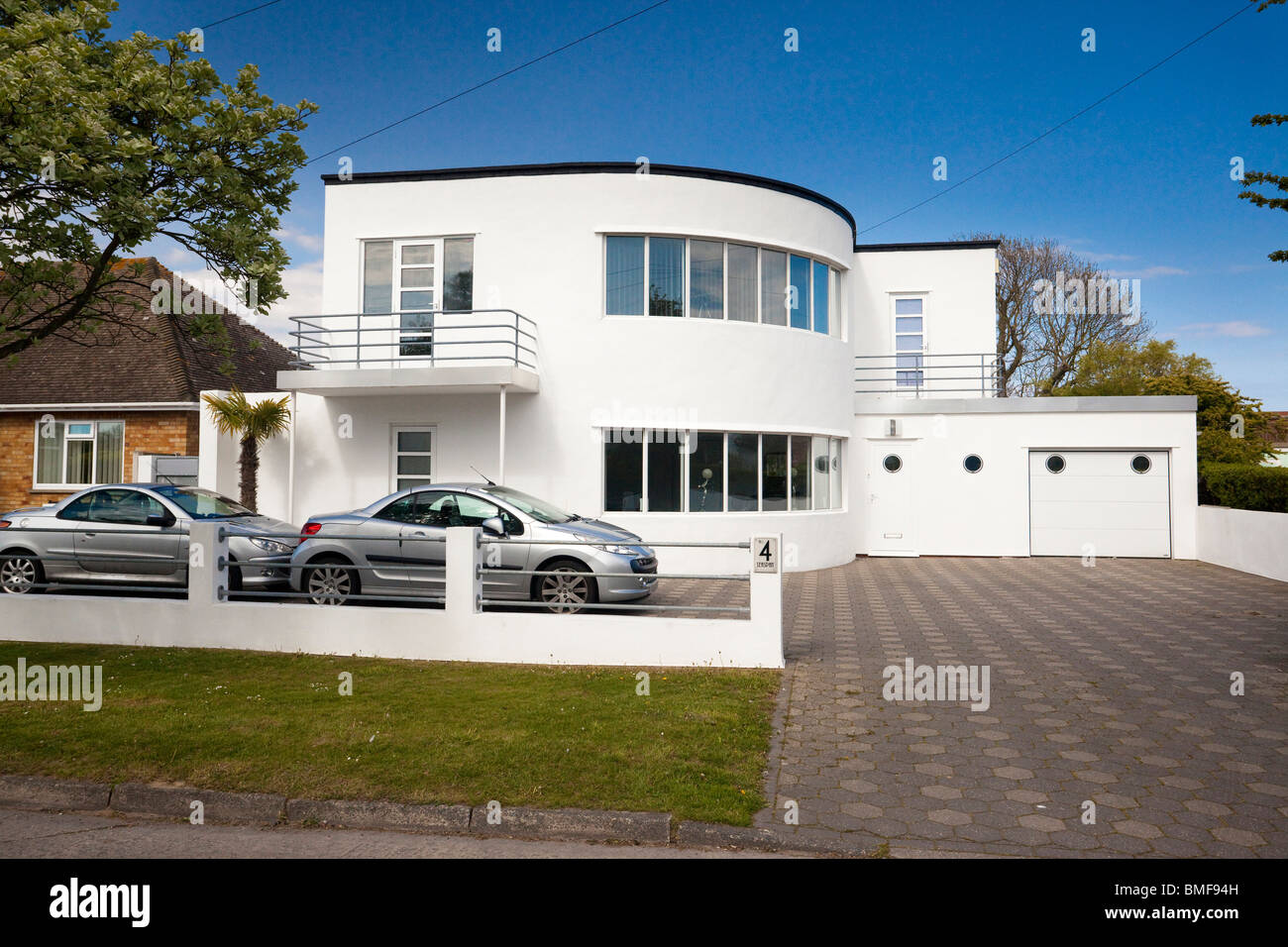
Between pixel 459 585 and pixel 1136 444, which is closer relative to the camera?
pixel 459 585

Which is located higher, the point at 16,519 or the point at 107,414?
the point at 107,414

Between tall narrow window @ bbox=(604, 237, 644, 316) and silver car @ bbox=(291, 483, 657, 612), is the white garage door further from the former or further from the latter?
silver car @ bbox=(291, 483, 657, 612)

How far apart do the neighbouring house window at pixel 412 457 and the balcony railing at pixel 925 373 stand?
388 inches

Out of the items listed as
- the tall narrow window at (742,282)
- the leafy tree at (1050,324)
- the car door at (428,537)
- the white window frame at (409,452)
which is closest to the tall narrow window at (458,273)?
the white window frame at (409,452)

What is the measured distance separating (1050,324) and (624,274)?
1012 inches

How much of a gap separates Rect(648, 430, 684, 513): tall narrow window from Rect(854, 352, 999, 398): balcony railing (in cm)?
664

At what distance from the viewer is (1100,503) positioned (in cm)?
1803

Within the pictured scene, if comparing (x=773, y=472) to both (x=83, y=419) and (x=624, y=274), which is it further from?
(x=83, y=419)

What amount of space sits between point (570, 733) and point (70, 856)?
287 cm

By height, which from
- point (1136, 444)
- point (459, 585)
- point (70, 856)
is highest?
point (1136, 444)

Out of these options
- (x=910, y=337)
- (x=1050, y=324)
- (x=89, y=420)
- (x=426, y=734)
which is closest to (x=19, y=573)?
(x=426, y=734)

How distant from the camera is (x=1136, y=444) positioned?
17828mm
